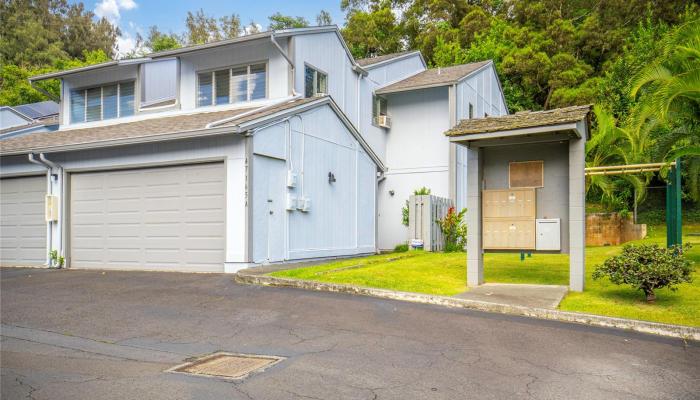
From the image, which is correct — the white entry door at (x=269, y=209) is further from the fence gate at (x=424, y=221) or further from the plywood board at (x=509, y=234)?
the fence gate at (x=424, y=221)

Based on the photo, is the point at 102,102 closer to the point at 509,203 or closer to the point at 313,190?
the point at 313,190

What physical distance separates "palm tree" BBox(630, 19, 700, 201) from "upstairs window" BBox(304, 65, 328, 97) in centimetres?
901

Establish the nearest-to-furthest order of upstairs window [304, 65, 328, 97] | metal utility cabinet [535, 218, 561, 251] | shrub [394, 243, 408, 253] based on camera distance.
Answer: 1. metal utility cabinet [535, 218, 561, 251]
2. upstairs window [304, 65, 328, 97]
3. shrub [394, 243, 408, 253]

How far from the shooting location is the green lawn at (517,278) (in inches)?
324

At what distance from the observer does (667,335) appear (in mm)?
7180

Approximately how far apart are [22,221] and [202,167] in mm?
6724

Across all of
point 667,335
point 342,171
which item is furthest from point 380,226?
point 667,335

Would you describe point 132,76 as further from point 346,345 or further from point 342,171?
point 346,345

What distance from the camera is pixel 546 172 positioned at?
10.6m

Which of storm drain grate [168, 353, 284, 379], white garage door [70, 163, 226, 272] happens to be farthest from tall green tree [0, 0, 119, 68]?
storm drain grate [168, 353, 284, 379]

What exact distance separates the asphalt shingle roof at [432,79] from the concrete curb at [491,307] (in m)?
12.6

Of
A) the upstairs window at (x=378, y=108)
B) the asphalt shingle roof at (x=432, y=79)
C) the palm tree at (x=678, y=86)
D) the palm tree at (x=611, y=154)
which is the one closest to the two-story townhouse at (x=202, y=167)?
the upstairs window at (x=378, y=108)

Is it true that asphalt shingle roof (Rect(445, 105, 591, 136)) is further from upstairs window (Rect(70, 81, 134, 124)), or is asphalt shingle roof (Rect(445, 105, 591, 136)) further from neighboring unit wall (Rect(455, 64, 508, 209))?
upstairs window (Rect(70, 81, 134, 124))

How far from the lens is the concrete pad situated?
8634 millimetres
